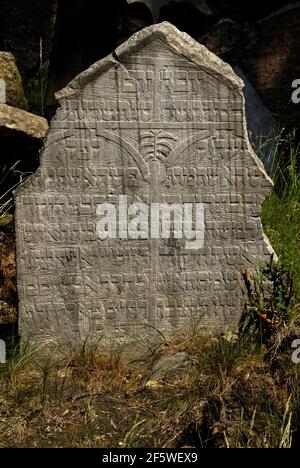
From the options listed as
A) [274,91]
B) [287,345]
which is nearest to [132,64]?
[287,345]

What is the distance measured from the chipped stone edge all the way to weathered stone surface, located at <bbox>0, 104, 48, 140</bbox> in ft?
3.17

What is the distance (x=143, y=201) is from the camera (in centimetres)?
392

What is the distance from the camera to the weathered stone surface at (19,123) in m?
4.67

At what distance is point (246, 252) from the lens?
4027mm

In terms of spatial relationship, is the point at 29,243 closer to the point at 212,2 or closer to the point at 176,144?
the point at 176,144

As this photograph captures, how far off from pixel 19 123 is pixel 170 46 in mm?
1379

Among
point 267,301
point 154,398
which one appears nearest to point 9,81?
point 267,301

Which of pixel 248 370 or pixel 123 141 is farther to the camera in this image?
pixel 123 141

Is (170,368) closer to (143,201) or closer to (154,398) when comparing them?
(154,398)

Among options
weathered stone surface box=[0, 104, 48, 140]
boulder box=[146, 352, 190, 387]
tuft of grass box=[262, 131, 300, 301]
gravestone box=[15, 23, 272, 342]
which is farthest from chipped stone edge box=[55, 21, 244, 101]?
boulder box=[146, 352, 190, 387]

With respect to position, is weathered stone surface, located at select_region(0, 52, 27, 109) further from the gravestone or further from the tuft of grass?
the tuft of grass

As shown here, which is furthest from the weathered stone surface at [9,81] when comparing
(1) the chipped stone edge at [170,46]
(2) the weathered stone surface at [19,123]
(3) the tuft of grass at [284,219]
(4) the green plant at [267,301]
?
(4) the green plant at [267,301]
